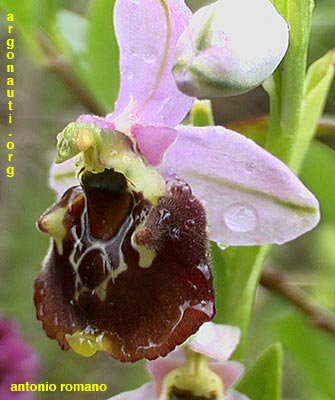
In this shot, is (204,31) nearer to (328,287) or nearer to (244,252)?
(244,252)

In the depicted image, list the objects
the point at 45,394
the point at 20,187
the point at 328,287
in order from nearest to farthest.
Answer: the point at 328,287
the point at 45,394
the point at 20,187

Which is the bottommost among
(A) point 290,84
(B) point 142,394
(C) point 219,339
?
(B) point 142,394

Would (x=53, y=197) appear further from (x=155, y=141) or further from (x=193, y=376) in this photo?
(x=155, y=141)

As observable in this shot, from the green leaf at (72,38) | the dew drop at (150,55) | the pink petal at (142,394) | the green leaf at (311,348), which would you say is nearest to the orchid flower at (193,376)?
the pink petal at (142,394)

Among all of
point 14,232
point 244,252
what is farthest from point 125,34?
point 14,232

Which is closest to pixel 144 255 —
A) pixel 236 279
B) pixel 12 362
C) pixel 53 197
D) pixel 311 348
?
pixel 236 279

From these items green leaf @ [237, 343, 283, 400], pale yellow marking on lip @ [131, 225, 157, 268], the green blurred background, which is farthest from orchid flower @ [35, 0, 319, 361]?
the green blurred background

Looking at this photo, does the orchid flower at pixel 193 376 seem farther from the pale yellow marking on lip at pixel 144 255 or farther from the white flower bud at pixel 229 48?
the white flower bud at pixel 229 48
